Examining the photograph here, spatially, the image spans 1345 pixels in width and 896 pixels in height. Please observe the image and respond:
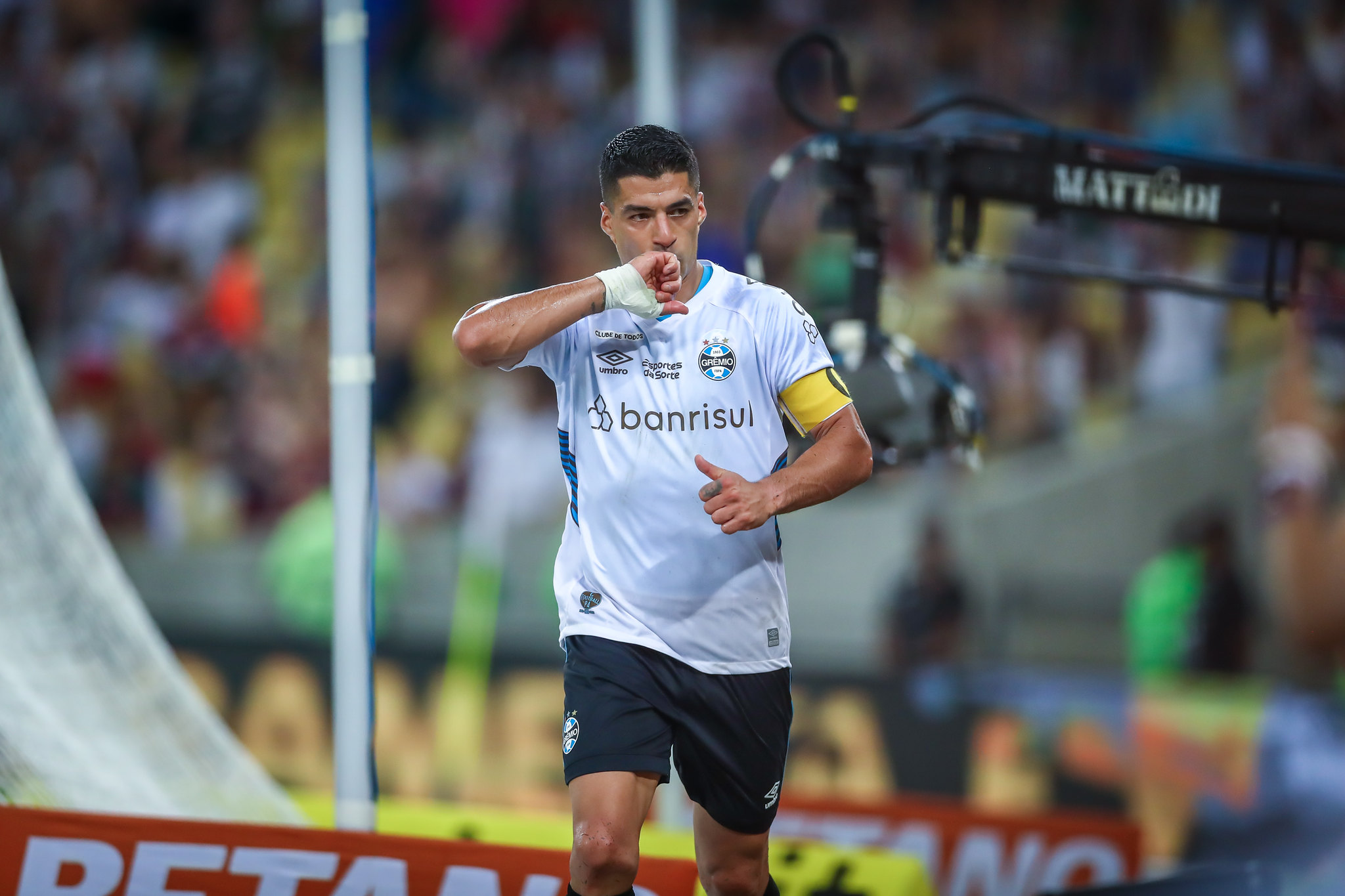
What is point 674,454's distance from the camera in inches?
148

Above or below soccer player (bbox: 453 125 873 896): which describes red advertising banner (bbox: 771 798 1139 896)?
below

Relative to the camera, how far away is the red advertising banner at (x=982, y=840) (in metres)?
6.24

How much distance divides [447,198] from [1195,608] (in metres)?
7.31

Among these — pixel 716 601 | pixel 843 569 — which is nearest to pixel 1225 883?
pixel 716 601

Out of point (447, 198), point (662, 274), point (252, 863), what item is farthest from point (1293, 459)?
point (447, 198)

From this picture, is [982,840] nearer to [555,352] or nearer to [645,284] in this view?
[555,352]

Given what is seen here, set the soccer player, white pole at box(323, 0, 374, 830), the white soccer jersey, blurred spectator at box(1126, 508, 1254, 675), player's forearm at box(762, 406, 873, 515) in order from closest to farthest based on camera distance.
A: player's forearm at box(762, 406, 873, 515) → the soccer player → the white soccer jersey → white pole at box(323, 0, 374, 830) → blurred spectator at box(1126, 508, 1254, 675)

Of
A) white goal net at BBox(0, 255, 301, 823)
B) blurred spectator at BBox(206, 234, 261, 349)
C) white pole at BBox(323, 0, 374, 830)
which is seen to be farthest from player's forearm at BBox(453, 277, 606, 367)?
blurred spectator at BBox(206, 234, 261, 349)

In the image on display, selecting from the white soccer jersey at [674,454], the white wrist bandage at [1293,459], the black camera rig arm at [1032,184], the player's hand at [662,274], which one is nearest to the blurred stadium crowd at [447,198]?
the black camera rig arm at [1032,184]

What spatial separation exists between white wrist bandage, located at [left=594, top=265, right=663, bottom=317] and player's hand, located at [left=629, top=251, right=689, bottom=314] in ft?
0.05

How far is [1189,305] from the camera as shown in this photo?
9.67 metres

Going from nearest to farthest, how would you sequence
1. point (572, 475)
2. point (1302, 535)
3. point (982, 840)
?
point (1302, 535) → point (572, 475) → point (982, 840)

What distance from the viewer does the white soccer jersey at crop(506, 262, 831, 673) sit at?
3.77 metres

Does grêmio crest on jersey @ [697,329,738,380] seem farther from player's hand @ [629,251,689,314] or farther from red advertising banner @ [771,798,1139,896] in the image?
red advertising banner @ [771,798,1139,896]
